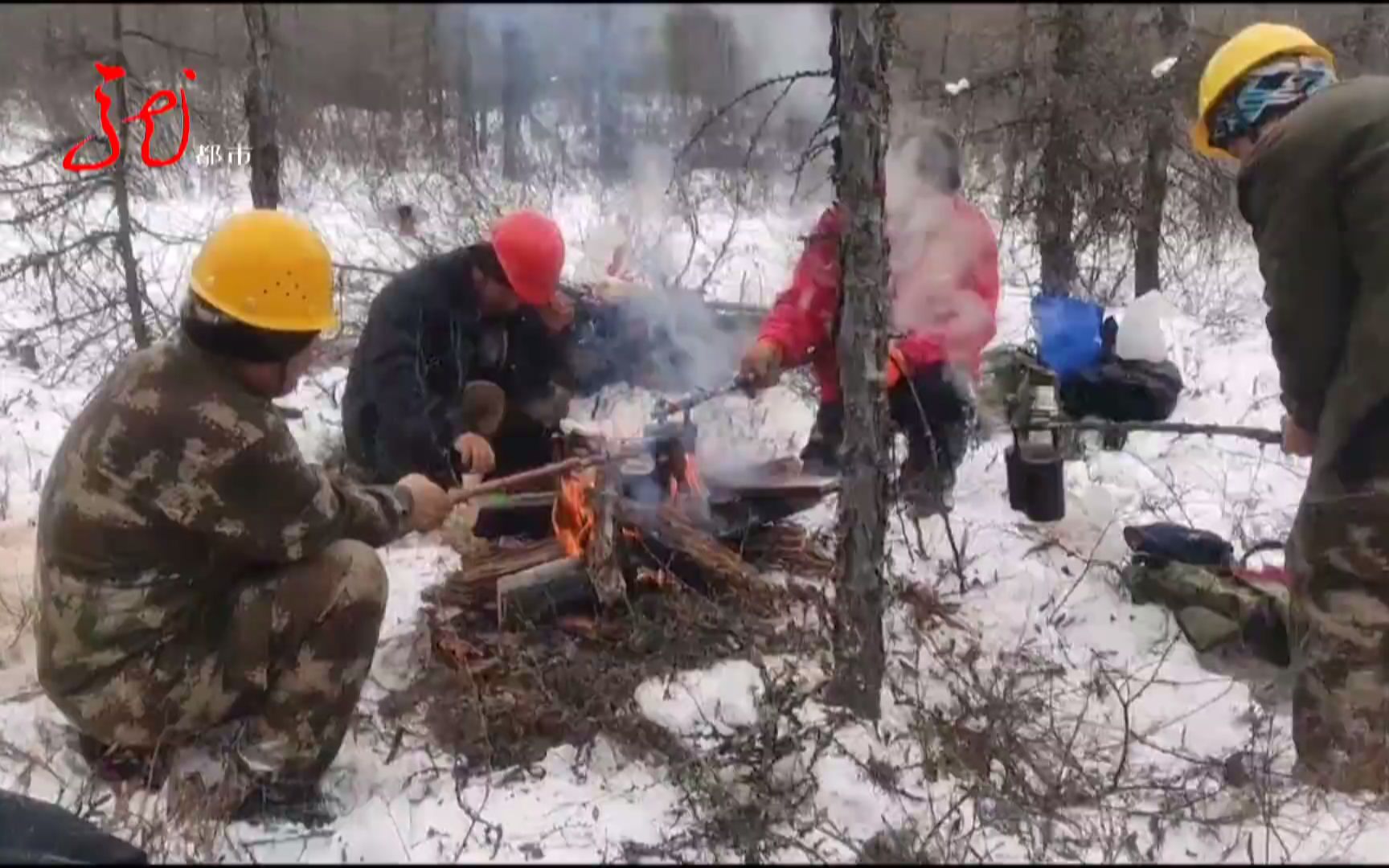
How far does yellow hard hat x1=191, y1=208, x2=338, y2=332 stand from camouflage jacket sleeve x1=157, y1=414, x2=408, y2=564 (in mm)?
284

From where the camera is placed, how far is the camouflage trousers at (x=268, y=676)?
328 cm

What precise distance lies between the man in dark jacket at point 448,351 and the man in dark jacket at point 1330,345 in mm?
2983

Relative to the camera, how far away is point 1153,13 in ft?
28.5

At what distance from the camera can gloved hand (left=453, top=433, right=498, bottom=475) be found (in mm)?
5004

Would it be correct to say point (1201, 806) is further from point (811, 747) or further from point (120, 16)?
point (120, 16)

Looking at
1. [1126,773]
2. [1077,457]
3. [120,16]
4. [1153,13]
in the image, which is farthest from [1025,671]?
[1153,13]

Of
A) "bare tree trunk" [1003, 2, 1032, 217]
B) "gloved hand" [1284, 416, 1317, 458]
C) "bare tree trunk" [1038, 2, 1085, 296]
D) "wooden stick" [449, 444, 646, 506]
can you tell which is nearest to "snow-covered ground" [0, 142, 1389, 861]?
"wooden stick" [449, 444, 646, 506]

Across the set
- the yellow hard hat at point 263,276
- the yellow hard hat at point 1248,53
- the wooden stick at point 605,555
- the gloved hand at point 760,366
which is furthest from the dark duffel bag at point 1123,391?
the yellow hard hat at point 263,276

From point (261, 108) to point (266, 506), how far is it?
420 cm

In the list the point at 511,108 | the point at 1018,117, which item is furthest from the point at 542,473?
the point at 511,108

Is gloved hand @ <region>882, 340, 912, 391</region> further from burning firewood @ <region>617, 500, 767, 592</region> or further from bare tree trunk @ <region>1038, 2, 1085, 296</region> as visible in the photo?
bare tree trunk @ <region>1038, 2, 1085, 296</region>

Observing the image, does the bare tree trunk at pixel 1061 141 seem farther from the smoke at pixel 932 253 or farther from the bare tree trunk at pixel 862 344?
the bare tree trunk at pixel 862 344

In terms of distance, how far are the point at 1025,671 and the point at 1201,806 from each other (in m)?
0.92

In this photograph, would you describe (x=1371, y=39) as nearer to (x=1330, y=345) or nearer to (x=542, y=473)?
(x=1330, y=345)
